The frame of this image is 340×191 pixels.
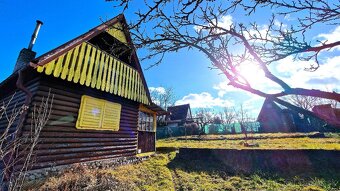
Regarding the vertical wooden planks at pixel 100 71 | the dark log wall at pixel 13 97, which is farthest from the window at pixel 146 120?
the dark log wall at pixel 13 97

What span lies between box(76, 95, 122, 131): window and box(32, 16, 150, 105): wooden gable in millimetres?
659

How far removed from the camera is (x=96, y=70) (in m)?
8.30

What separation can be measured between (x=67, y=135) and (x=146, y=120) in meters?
6.05

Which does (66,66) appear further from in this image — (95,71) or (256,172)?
(256,172)

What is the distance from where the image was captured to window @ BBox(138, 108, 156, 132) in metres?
12.0

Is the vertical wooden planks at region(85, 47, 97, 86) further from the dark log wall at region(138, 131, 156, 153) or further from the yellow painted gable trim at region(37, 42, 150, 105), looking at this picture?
the dark log wall at region(138, 131, 156, 153)

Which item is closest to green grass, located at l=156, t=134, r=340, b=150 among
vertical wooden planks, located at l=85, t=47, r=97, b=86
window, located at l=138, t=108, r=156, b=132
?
window, located at l=138, t=108, r=156, b=132

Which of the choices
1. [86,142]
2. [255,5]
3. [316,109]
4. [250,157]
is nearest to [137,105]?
[86,142]

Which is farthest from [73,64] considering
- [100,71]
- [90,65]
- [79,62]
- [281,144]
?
[281,144]

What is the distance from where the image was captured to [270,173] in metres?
7.92

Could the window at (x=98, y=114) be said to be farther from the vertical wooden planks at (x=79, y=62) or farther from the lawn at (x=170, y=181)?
the lawn at (x=170, y=181)

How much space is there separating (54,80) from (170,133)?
26594 millimetres

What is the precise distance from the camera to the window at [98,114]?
25.2 feet

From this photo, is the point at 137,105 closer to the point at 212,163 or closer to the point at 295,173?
the point at 212,163
